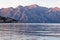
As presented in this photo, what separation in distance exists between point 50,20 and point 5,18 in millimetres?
55765

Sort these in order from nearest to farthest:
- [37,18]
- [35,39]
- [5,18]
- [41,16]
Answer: [35,39] < [5,18] < [37,18] < [41,16]

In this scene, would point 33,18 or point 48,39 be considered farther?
point 33,18

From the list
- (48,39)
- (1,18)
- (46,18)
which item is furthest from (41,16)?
(48,39)

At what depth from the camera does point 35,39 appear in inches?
633

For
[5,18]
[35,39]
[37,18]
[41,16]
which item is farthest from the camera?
[41,16]

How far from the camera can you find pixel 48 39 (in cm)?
1628

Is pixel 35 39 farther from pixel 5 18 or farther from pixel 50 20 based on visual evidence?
pixel 50 20

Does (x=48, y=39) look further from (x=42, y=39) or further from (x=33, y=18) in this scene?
(x=33, y=18)

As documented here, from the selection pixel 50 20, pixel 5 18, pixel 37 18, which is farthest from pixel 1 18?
pixel 50 20

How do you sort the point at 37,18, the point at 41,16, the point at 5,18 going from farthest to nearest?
the point at 41,16 → the point at 37,18 → the point at 5,18

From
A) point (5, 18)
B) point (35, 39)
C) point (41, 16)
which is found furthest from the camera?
point (41, 16)

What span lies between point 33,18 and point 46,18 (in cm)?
757

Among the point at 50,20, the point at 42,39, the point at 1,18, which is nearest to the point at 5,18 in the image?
the point at 1,18

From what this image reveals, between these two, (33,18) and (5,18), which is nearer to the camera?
(5,18)
